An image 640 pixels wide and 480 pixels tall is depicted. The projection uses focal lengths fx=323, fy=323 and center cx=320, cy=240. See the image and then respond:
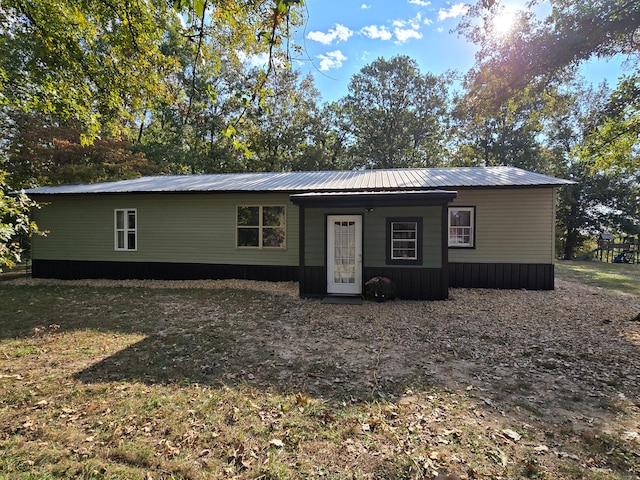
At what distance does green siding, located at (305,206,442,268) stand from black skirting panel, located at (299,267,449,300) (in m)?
0.13

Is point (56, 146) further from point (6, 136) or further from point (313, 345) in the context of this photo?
point (313, 345)

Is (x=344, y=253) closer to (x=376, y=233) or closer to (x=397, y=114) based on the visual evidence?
(x=376, y=233)

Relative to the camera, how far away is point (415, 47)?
27.2ft

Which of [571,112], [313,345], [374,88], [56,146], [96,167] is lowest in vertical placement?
[313,345]

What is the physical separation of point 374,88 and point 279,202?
71.9 feet

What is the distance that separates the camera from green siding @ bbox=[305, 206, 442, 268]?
7.98 m

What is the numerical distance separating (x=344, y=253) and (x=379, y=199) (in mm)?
1694

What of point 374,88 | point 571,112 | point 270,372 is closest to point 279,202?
point 270,372

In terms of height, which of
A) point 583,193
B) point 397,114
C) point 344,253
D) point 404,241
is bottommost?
point 344,253

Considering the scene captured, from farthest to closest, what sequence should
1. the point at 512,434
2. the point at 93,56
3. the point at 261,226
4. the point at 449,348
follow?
the point at 261,226, the point at 93,56, the point at 449,348, the point at 512,434

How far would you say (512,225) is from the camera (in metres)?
9.38

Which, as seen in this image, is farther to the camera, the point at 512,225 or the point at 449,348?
the point at 512,225

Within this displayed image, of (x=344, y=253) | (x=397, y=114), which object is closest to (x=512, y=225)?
(x=344, y=253)

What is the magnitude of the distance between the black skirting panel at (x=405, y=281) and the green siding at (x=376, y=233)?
132 mm
